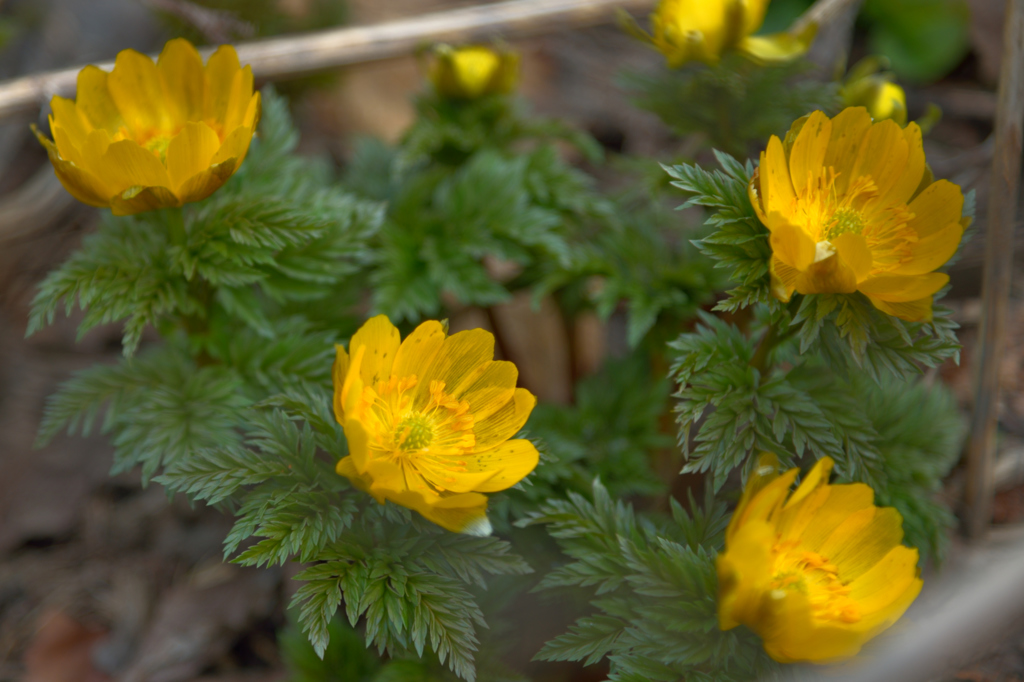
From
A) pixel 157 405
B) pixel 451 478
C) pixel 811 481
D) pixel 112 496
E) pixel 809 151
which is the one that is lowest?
pixel 112 496

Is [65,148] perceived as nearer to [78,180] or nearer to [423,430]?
[78,180]

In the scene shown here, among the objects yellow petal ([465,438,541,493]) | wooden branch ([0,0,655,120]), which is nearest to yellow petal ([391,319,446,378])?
yellow petal ([465,438,541,493])

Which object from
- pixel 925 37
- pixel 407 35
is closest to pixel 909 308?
pixel 407 35

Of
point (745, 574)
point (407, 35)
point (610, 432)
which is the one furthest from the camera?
point (407, 35)

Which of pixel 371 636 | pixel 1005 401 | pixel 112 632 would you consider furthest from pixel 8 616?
pixel 1005 401

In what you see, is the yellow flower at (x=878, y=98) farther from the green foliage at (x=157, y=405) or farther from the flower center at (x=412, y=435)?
the green foliage at (x=157, y=405)

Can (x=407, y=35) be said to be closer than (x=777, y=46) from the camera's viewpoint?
No

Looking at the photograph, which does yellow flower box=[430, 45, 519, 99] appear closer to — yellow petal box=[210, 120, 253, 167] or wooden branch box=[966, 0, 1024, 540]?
yellow petal box=[210, 120, 253, 167]

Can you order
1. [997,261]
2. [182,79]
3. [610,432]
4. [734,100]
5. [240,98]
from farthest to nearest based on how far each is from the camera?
[610,432], [734,100], [997,261], [182,79], [240,98]
